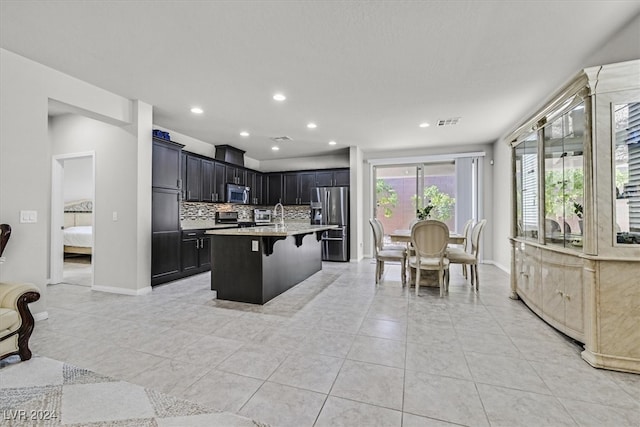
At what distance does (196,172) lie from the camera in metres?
5.29

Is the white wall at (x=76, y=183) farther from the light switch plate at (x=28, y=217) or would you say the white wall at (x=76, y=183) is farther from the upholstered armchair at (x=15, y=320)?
the upholstered armchair at (x=15, y=320)

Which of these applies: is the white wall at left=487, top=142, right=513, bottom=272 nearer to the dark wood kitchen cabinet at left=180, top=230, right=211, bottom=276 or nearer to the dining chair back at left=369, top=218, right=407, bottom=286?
the dining chair back at left=369, top=218, right=407, bottom=286

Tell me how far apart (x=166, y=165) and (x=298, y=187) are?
3329 millimetres

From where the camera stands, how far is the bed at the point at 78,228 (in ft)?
21.1

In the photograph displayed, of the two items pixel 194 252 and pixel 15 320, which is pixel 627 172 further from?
pixel 194 252

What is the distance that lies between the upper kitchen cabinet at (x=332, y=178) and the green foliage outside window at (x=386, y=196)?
3.18 ft

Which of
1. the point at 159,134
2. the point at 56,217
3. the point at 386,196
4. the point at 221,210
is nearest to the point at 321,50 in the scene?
the point at 159,134

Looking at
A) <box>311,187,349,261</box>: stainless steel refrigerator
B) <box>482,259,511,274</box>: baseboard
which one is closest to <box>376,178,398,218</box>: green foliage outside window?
<box>311,187,349,261</box>: stainless steel refrigerator

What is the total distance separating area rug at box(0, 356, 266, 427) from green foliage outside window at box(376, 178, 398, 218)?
6.13 meters

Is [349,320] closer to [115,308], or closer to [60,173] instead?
[115,308]

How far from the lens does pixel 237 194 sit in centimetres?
640

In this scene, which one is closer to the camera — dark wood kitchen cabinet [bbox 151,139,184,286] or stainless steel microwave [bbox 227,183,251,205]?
dark wood kitchen cabinet [bbox 151,139,184,286]

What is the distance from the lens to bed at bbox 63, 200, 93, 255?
6426mm

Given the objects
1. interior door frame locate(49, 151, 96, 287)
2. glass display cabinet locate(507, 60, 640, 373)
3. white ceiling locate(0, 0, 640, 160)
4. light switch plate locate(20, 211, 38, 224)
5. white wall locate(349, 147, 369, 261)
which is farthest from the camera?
white wall locate(349, 147, 369, 261)
